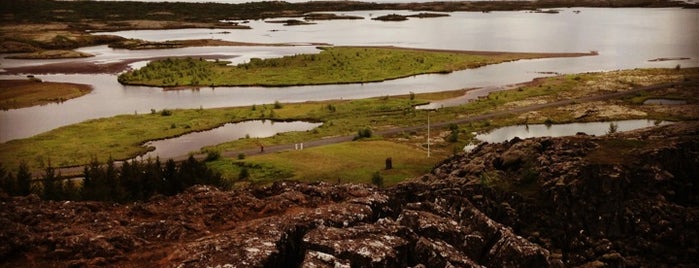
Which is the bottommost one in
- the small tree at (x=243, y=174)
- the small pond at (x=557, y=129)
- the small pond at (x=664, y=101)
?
the small pond at (x=557, y=129)

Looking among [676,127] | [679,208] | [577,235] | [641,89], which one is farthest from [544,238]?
[641,89]

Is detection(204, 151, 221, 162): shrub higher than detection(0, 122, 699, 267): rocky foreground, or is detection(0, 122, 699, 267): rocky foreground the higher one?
detection(0, 122, 699, 267): rocky foreground

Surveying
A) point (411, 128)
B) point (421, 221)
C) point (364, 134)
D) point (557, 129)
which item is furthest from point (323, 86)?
point (421, 221)

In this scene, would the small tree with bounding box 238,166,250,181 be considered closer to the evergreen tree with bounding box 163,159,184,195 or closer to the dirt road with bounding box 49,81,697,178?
the dirt road with bounding box 49,81,697,178

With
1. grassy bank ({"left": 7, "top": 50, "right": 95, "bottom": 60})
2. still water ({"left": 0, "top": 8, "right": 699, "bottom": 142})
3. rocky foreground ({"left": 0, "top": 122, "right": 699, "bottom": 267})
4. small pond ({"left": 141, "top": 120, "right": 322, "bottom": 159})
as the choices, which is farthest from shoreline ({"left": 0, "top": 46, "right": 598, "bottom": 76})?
rocky foreground ({"left": 0, "top": 122, "right": 699, "bottom": 267})

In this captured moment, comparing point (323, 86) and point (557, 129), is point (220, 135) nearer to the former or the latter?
point (323, 86)

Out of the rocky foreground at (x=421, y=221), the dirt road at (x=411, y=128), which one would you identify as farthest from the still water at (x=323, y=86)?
the rocky foreground at (x=421, y=221)

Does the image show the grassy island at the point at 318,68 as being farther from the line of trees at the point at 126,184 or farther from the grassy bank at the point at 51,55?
the line of trees at the point at 126,184
